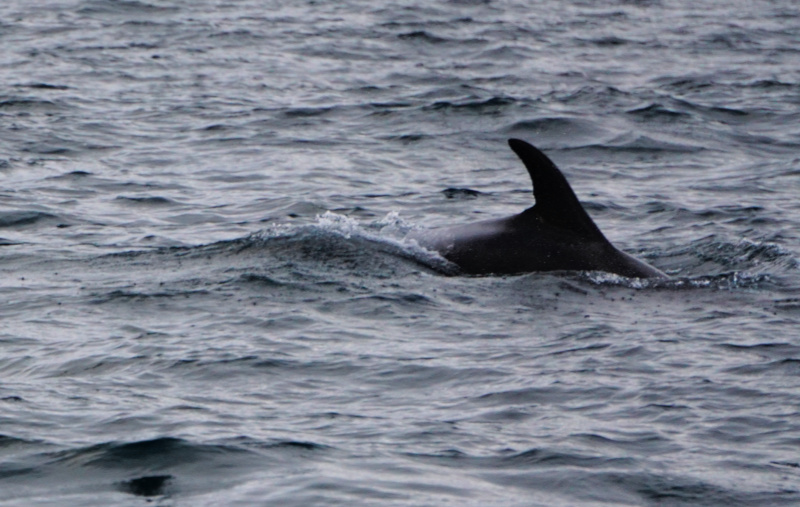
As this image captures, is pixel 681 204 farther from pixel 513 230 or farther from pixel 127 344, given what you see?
pixel 127 344

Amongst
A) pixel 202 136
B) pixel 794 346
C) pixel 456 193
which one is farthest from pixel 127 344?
pixel 202 136

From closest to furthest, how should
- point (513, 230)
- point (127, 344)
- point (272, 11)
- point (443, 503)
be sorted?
point (443, 503)
point (127, 344)
point (513, 230)
point (272, 11)

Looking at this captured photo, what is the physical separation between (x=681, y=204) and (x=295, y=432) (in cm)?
826

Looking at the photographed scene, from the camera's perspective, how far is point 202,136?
18.5 metres

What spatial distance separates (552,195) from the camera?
1116cm

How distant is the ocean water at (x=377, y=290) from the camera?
7543 mm

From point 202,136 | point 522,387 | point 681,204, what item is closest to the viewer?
point 522,387

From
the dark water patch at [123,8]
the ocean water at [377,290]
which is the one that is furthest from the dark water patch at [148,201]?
the dark water patch at [123,8]

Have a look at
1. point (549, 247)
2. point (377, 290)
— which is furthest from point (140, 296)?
point (549, 247)

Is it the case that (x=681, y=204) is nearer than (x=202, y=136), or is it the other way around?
(x=681, y=204)

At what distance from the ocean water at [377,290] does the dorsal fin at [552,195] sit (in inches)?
17.3

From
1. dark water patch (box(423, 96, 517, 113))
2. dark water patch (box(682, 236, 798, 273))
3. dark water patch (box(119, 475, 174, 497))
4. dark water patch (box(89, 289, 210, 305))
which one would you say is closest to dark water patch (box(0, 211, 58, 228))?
dark water patch (box(89, 289, 210, 305))

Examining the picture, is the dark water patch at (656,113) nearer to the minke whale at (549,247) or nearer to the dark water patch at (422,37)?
the dark water patch at (422,37)

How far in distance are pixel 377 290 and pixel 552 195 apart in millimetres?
1587
